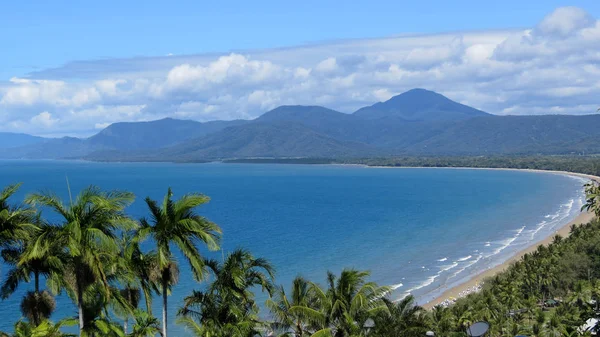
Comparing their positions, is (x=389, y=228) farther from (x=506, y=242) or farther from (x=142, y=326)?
(x=142, y=326)

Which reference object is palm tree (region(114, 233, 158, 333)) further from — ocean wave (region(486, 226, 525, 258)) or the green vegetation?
ocean wave (region(486, 226, 525, 258))

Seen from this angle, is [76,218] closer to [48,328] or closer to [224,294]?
[48,328]

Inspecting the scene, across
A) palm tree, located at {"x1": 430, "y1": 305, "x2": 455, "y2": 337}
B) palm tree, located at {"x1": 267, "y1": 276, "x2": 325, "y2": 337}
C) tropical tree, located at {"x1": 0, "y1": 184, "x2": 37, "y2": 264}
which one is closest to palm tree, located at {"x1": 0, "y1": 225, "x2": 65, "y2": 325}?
tropical tree, located at {"x1": 0, "y1": 184, "x2": 37, "y2": 264}

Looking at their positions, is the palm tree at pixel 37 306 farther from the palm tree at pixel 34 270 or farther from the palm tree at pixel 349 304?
the palm tree at pixel 349 304

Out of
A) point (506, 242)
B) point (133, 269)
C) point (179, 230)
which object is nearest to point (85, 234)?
point (179, 230)

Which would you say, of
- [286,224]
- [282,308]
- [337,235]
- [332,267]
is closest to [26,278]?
[282,308]

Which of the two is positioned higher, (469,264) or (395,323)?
(395,323)

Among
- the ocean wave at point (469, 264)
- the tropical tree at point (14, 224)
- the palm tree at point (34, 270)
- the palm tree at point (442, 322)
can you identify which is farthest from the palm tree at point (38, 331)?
the ocean wave at point (469, 264)
